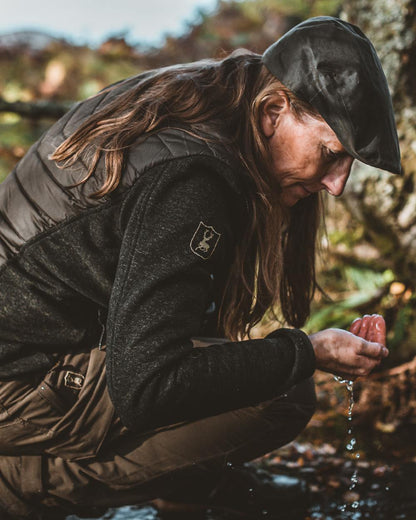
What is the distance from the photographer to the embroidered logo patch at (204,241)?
1761 millimetres

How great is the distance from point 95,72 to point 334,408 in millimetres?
8262

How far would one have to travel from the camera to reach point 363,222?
15.5 feet

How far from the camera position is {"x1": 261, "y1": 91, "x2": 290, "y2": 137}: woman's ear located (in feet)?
6.50

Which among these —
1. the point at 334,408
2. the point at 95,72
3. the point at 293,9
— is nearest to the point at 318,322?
the point at 334,408

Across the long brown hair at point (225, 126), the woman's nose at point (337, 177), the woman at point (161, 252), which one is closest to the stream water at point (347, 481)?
the woman at point (161, 252)

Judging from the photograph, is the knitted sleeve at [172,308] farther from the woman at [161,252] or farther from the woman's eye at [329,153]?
the woman's eye at [329,153]

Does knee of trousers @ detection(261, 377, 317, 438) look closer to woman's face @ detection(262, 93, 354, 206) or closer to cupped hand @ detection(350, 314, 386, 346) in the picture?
cupped hand @ detection(350, 314, 386, 346)

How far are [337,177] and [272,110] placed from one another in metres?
0.37

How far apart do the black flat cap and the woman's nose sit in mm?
191

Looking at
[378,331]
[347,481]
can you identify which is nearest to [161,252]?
[378,331]

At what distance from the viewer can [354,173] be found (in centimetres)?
450

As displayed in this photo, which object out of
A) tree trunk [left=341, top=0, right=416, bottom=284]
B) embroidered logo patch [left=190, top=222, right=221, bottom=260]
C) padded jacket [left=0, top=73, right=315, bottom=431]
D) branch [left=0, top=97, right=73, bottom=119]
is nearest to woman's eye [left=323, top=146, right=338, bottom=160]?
padded jacket [left=0, top=73, right=315, bottom=431]

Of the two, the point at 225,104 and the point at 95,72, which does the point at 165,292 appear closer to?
the point at 225,104

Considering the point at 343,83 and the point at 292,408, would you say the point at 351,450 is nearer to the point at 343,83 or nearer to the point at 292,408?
the point at 292,408
